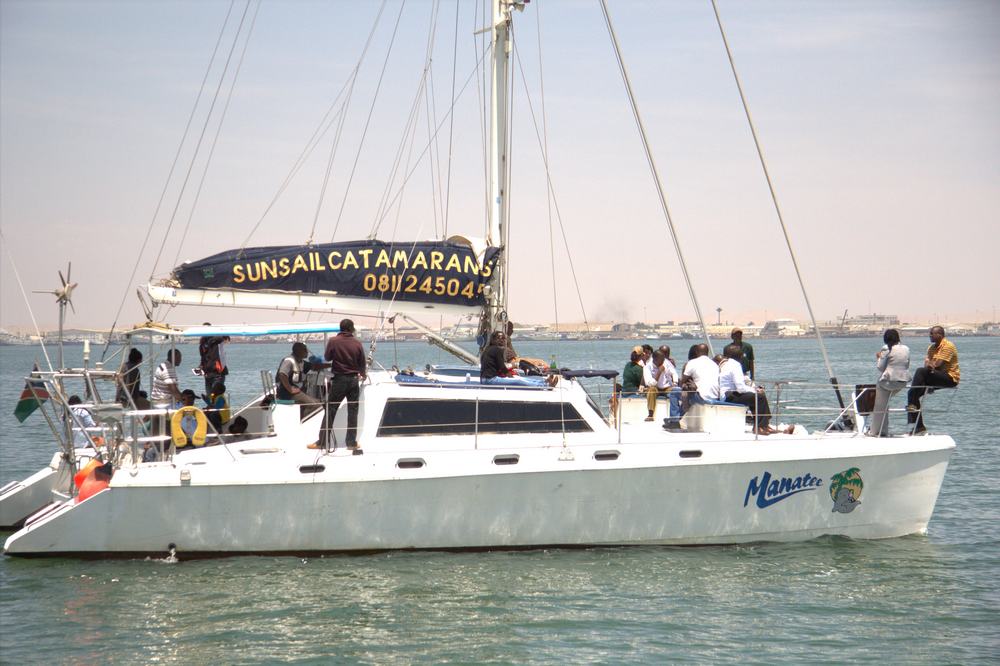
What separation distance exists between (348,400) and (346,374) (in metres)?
0.31

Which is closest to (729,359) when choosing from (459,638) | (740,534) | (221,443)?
(740,534)

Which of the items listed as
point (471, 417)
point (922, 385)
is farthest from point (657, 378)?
point (922, 385)

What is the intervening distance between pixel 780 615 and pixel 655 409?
4010mm

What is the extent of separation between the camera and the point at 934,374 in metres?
12.1

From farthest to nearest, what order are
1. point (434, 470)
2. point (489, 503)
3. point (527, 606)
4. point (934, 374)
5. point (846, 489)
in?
point (934, 374) < point (846, 489) < point (489, 503) < point (434, 470) < point (527, 606)

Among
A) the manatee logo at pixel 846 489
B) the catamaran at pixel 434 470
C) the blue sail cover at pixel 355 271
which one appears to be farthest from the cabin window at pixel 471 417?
the manatee logo at pixel 846 489

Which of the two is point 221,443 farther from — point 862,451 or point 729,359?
point 862,451

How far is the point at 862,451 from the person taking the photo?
11.8 meters

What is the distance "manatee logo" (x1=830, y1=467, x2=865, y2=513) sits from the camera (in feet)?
38.8

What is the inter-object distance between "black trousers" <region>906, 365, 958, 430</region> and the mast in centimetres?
527

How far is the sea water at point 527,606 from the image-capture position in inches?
356

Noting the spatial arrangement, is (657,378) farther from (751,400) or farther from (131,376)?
(131,376)

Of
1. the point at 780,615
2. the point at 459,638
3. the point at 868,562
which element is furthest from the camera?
the point at 868,562

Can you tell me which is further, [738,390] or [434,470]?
[738,390]
